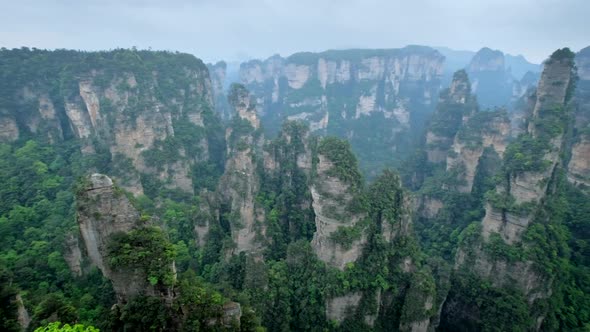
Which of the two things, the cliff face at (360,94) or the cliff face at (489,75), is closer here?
the cliff face at (360,94)

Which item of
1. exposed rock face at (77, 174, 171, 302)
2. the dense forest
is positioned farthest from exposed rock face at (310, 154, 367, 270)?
exposed rock face at (77, 174, 171, 302)

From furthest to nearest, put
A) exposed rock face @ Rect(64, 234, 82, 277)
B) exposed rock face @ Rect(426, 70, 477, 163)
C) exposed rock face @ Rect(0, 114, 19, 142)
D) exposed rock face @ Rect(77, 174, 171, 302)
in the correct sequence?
exposed rock face @ Rect(426, 70, 477, 163) → exposed rock face @ Rect(0, 114, 19, 142) → exposed rock face @ Rect(64, 234, 82, 277) → exposed rock face @ Rect(77, 174, 171, 302)

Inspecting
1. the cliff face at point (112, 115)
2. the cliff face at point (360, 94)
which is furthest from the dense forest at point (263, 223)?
the cliff face at point (360, 94)

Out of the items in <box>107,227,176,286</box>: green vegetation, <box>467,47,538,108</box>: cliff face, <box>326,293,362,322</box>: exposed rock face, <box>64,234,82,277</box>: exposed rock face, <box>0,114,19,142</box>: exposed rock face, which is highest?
<box>467,47,538,108</box>: cliff face

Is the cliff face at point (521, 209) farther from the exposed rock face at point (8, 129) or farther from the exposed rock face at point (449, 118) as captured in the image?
the exposed rock face at point (8, 129)

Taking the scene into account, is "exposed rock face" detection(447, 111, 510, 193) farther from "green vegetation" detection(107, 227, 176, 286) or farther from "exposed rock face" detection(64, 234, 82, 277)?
"exposed rock face" detection(64, 234, 82, 277)
